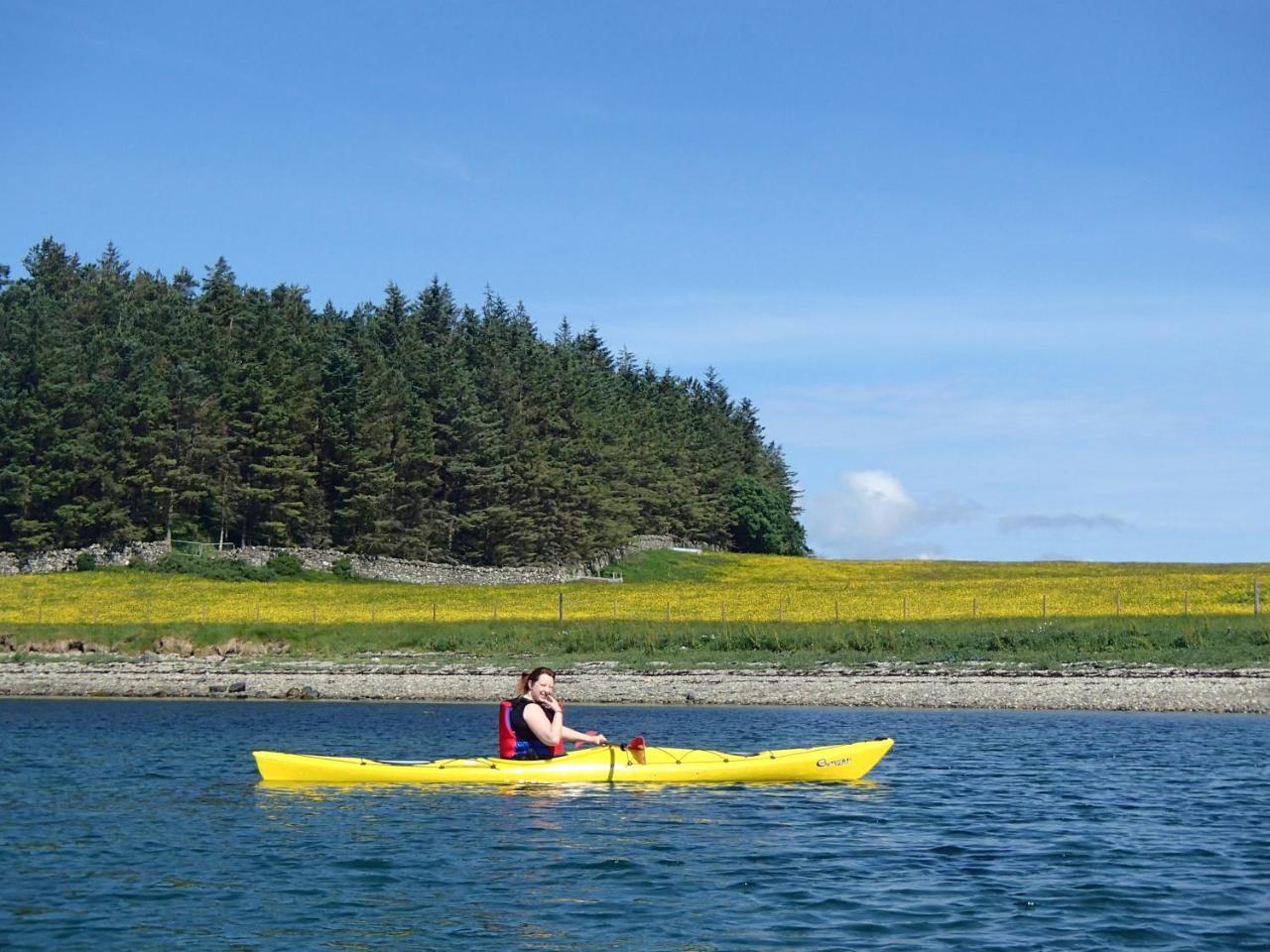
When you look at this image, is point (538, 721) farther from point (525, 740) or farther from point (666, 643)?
point (666, 643)

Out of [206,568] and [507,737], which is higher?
[206,568]

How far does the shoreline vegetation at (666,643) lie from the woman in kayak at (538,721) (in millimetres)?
18031

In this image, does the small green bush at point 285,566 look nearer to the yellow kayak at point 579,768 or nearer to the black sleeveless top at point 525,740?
the yellow kayak at point 579,768

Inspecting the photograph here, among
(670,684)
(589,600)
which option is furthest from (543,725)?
(589,600)

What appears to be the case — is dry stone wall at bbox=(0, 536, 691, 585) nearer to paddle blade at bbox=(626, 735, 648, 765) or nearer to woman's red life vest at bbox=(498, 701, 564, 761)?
woman's red life vest at bbox=(498, 701, 564, 761)

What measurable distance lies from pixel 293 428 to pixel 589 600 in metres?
32.9

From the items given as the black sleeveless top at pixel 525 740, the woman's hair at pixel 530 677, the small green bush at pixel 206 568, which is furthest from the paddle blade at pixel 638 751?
the small green bush at pixel 206 568

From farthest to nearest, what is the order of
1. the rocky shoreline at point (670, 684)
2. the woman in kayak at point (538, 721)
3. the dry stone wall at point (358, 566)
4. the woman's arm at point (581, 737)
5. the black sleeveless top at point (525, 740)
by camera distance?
the dry stone wall at point (358, 566) → the rocky shoreline at point (670, 684) → the black sleeveless top at point (525, 740) → the woman's arm at point (581, 737) → the woman in kayak at point (538, 721)

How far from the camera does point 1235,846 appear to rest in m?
19.2

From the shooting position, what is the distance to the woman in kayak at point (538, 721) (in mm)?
23562

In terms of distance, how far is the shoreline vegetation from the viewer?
141 ft

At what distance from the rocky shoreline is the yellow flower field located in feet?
38.0

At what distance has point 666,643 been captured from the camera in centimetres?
5288

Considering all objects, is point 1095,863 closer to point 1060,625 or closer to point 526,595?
point 1060,625
